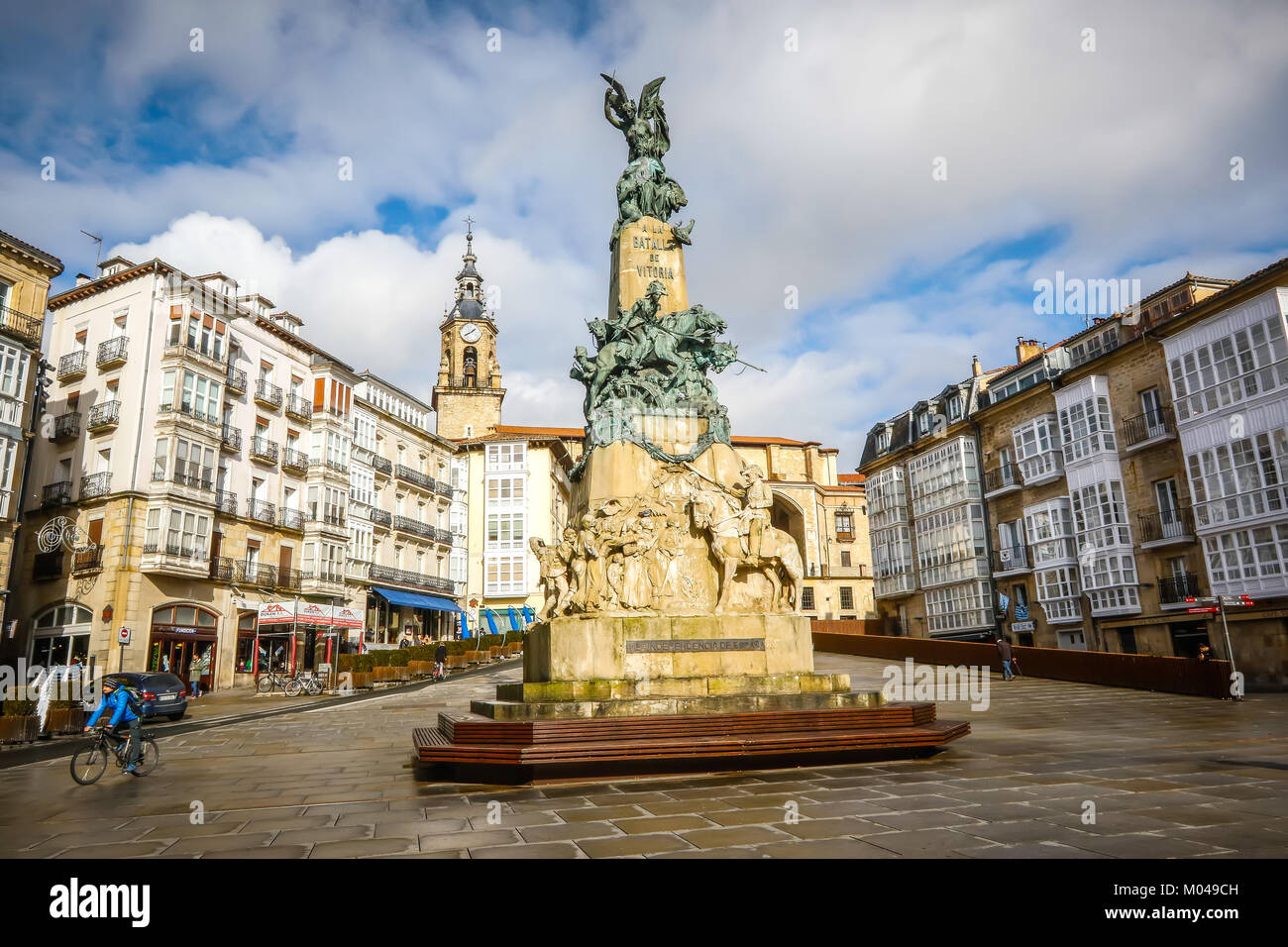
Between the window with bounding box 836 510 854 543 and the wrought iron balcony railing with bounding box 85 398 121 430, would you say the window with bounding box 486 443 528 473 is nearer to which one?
the wrought iron balcony railing with bounding box 85 398 121 430

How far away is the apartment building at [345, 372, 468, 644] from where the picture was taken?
4612 centimetres

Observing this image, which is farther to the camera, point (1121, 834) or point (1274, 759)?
point (1274, 759)

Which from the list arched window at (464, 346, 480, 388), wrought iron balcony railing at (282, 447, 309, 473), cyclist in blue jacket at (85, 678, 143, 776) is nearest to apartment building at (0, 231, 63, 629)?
wrought iron balcony railing at (282, 447, 309, 473)

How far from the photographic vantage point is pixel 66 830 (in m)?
7.34

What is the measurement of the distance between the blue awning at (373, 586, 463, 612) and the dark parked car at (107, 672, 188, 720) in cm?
2414

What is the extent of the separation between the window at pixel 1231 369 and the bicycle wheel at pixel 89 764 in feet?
104

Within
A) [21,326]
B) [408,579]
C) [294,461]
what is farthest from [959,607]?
[21,326]

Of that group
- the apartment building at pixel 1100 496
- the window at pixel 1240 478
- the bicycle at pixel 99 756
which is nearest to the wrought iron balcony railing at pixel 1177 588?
the apartment building at pixel 1100 496

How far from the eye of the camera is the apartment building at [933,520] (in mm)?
42312

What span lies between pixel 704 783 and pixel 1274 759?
7.01 meters

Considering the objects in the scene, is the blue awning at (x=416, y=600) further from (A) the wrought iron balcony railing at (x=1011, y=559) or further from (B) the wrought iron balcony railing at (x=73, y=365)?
(A) the wrought iron balcony railing at (x=1011, y=559)

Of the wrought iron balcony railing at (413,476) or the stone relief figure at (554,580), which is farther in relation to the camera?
the wrought iron balcony railing at (413,476)
